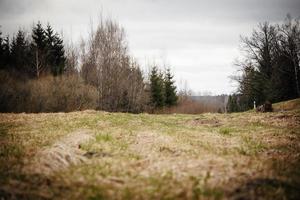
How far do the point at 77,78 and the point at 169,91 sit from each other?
21.1 meters

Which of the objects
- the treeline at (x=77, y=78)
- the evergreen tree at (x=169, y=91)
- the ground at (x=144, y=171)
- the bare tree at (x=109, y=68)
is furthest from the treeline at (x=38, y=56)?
the ground at (x=144, y=171)

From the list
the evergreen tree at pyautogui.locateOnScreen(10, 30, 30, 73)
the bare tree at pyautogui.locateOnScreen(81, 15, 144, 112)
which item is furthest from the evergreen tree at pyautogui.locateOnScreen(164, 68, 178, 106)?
the evergreen tree at pyautogui.locateOnScreen(10, 30, 30, 73)

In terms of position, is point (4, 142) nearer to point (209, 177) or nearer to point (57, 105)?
point (209, 177)

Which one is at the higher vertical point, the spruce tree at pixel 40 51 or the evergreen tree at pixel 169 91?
the spruce tree at pixel 40 51

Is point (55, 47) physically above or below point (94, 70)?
above

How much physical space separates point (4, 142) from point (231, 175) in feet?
22.9

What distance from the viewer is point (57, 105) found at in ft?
87.8

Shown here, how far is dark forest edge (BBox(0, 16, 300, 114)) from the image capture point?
2609 centimetres

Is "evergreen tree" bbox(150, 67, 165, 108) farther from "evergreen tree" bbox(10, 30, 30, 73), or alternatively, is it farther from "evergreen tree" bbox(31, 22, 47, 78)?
"evergreen tree" bbox(10, 30, 30, 73)

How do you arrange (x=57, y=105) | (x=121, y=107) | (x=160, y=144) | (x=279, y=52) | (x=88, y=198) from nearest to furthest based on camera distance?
(x=88, y=198)
(x=160, y=144)
(x=57, y=105)
(x=121, y=107)
(x=279, y=52)

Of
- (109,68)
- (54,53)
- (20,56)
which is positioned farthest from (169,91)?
(20,56)

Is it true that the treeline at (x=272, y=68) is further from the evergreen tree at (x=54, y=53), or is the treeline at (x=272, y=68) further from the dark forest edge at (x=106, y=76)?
the evergreen tree at (x=54, y=53)

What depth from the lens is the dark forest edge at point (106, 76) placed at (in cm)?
2609

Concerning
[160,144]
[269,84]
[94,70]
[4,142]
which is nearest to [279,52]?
[269,84]
